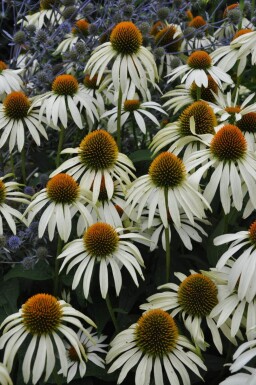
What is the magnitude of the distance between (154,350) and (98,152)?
69 cm

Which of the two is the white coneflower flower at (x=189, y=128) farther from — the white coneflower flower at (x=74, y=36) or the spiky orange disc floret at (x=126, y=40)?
the white coneflower flower at (x=74, y=36)

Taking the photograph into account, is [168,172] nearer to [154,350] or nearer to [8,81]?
[154,350]

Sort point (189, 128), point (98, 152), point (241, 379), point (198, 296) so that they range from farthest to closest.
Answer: point (189, 128), point (98, 152), point (198, 296), point (241, 379)

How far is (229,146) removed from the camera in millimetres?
2002

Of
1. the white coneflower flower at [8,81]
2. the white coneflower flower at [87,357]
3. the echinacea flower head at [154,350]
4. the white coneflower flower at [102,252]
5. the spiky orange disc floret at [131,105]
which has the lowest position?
the white coneflower flower at [87,357]

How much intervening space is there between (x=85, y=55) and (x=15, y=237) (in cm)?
103

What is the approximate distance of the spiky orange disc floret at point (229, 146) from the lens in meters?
2.00

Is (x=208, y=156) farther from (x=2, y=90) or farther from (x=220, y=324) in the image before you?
(x=2, y=90)

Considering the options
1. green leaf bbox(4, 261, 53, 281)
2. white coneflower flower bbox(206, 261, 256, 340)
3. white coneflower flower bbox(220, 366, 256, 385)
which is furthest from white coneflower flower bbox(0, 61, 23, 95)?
white coneflower flower bbox(220, 366, 256, 385)

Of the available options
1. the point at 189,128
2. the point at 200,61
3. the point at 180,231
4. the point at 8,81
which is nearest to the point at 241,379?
the point at 180,231

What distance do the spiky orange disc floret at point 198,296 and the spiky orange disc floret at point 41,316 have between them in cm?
35

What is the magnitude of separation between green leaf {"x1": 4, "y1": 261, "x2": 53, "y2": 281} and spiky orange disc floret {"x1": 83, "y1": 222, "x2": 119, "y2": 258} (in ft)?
0.70

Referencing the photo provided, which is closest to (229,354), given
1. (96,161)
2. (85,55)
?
(96,161)

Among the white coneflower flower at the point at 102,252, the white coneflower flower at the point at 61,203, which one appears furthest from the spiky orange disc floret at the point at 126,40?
the white coneflower flower at the point at 102,252
